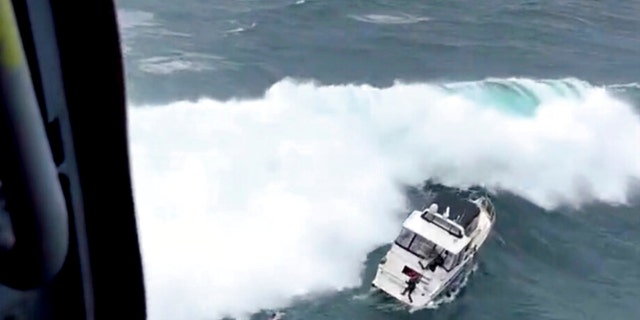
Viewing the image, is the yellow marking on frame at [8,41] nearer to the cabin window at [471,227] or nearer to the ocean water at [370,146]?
the ocean water at [370,146]

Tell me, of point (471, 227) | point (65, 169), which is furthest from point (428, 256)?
point (65, 169)

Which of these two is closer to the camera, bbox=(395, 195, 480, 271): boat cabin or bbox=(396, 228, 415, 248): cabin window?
bbox=(395, 195, 480, 271): boat cabin

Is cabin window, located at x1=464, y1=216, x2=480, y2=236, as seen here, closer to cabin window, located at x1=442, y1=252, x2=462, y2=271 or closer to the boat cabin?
the boat cabin

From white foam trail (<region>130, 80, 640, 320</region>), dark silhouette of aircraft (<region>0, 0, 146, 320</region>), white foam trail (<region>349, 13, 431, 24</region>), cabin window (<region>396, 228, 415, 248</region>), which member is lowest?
white foam trail (<region>130, 80, 640, 320</region>)

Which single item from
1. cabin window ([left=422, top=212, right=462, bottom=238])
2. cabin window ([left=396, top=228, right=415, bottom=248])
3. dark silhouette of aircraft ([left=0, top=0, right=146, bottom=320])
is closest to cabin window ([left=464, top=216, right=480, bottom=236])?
cabin window ([left=422, top=212, right=462, bottom=238])

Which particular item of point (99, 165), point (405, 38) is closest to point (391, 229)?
point (405, 38)

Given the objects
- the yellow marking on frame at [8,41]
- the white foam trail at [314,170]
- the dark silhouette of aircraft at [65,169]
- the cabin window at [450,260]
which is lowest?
the white foam trail at [314,170]

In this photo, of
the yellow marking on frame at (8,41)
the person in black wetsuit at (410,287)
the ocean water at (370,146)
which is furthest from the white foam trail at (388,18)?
the yellow marking on frame at (8,41)
